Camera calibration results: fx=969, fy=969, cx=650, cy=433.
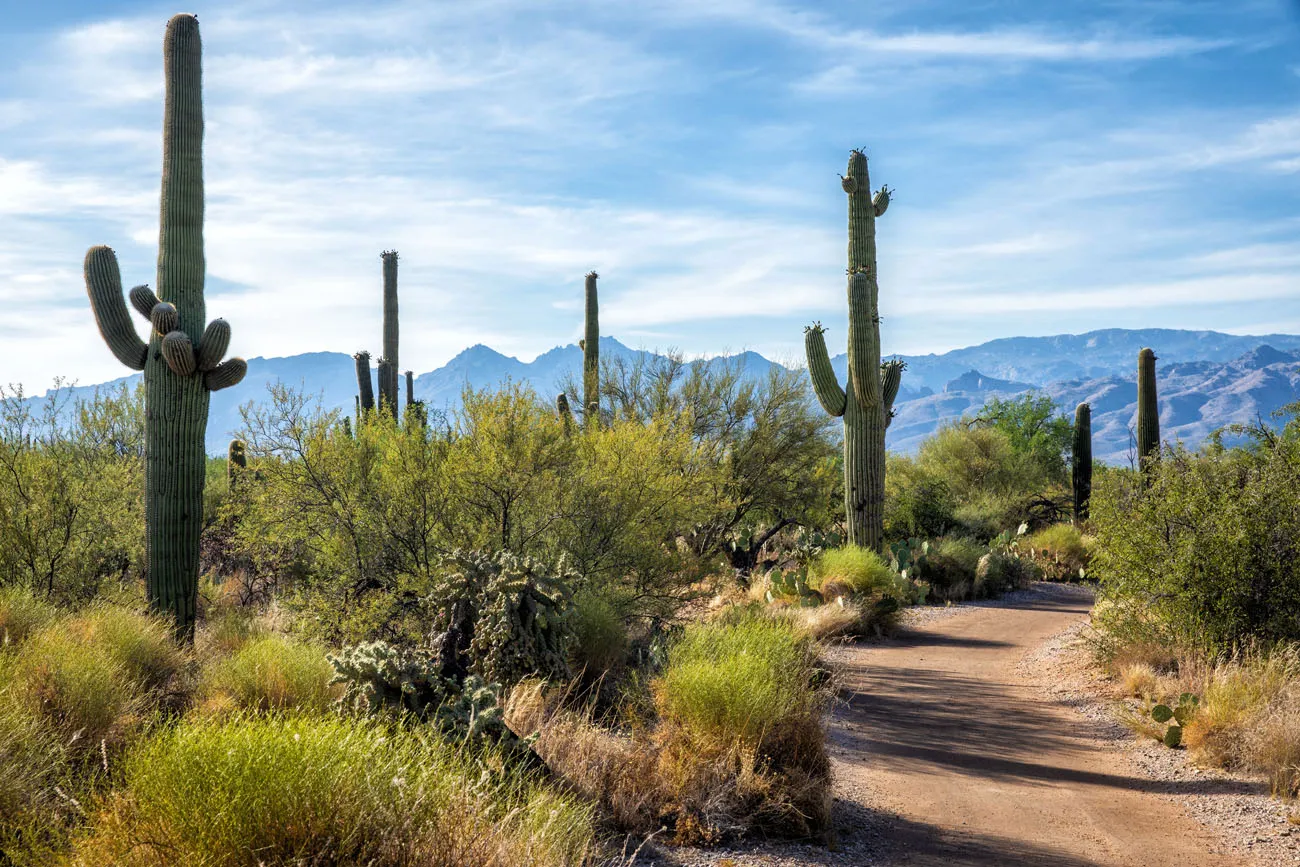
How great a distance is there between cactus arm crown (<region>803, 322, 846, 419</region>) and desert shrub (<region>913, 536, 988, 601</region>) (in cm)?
402

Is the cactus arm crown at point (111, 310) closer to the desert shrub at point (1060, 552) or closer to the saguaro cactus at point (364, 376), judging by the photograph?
the saguaro cactus at point (364, 376)

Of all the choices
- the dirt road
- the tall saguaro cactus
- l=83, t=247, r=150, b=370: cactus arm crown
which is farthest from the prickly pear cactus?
l=83, t=247, r=150, b=370: cactus arm crown

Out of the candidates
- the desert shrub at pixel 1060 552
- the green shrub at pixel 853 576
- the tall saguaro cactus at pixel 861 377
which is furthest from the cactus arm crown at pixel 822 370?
the desert shrub at pixel 1060 552

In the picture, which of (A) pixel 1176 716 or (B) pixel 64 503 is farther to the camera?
(B) pixel 64 503

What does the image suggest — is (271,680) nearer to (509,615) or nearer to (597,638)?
(509,615)

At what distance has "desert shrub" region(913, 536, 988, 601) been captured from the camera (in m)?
19.4

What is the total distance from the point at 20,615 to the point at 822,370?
13169mm

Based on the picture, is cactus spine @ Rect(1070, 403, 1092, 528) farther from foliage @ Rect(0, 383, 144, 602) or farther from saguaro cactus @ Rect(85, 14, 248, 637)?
foliage @ Rect(0, 383, 144, 602)

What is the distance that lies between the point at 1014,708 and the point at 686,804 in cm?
557

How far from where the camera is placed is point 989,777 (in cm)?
815

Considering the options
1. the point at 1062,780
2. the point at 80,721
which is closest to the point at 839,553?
the point at 1062,780

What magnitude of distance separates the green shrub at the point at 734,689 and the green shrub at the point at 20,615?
5616 millimetres

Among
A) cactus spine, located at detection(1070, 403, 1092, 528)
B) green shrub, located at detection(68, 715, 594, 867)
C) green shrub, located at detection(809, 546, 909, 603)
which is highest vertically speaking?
cactus spine, located at detection(1070, 403, 1092, 528)

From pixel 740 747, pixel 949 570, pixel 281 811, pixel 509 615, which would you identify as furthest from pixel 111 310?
pixel 949 570
